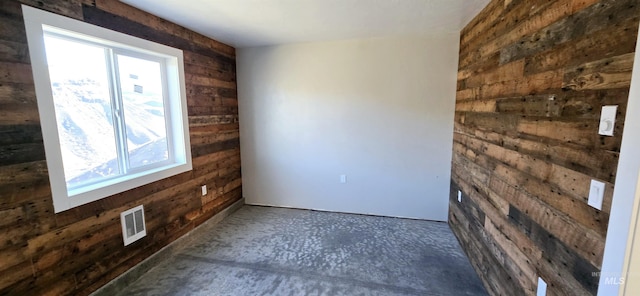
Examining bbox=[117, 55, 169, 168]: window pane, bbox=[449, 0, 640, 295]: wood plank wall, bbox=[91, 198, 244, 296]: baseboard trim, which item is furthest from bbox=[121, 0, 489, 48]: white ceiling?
bbox=[91, 198, 244, 296]: baseboard trim

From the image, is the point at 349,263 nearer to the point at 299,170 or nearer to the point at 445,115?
the point at 299,170

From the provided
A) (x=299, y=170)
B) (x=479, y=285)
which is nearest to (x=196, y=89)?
(x=299, y=170)

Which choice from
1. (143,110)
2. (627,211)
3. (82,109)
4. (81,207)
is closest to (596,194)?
(627,211)

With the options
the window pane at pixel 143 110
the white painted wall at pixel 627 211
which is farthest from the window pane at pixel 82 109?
the white painted wall at pixel 627 211

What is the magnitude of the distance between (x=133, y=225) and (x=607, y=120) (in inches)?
123

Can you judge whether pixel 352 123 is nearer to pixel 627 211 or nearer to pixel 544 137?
pixel 544 137

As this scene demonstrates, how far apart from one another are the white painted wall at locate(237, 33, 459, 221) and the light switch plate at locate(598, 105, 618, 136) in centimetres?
214

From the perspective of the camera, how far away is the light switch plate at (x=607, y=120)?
39.6 inches

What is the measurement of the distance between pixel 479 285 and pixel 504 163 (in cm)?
106

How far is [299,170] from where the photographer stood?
12.2ft

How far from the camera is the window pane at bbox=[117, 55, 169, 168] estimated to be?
2312 millimetres

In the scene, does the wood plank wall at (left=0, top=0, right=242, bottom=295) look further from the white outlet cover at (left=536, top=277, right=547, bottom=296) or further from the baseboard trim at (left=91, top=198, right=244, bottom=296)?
the white outlet cover at (left=536, top=277, right=547, bottom=296)

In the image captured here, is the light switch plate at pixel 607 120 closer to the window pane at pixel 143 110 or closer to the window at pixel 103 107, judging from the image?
the window at pixel 103 107

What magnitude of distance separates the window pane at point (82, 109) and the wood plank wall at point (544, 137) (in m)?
3.02
